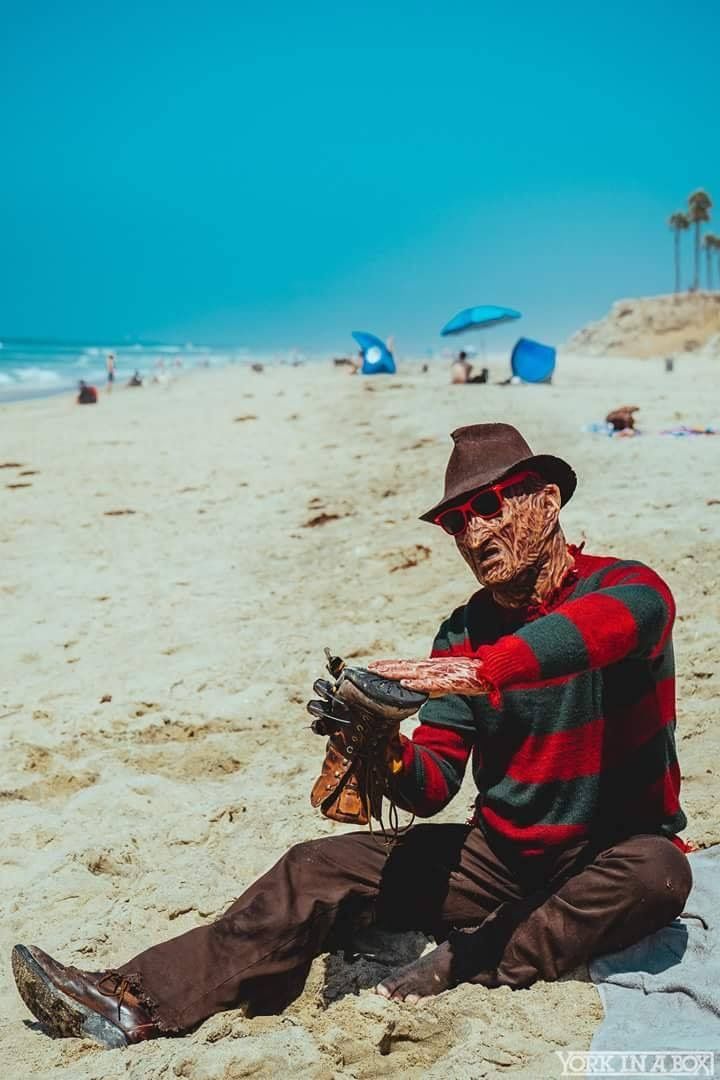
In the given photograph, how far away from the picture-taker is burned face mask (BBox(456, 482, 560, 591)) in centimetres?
251

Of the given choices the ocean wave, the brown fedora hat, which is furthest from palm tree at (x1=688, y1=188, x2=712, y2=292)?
the brown fedora hat

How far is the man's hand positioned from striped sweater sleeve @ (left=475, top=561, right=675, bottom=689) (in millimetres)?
37

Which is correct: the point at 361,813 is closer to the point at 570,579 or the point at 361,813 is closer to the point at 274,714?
the point at 570,579

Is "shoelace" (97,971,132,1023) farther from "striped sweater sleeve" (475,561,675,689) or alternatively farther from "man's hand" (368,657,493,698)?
"striped sweater sleeve" (475,561,675,689)

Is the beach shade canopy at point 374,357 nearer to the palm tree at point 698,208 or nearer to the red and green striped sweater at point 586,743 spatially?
the red and green striped sweater at point 586,743

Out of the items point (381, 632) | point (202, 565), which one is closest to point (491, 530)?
point (381, 632)

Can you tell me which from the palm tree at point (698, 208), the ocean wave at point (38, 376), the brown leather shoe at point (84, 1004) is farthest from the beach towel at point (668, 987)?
the palm tree at point (698, 208)

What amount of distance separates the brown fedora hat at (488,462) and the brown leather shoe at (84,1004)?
162 cm

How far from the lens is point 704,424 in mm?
11078

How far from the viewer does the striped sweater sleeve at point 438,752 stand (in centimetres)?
263

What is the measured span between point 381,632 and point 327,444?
→ 618 centimetres

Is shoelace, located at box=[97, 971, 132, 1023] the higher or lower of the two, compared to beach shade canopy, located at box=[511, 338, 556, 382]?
lower

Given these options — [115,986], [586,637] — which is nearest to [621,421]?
[586,637]

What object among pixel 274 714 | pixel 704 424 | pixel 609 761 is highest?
pixel 704 424
